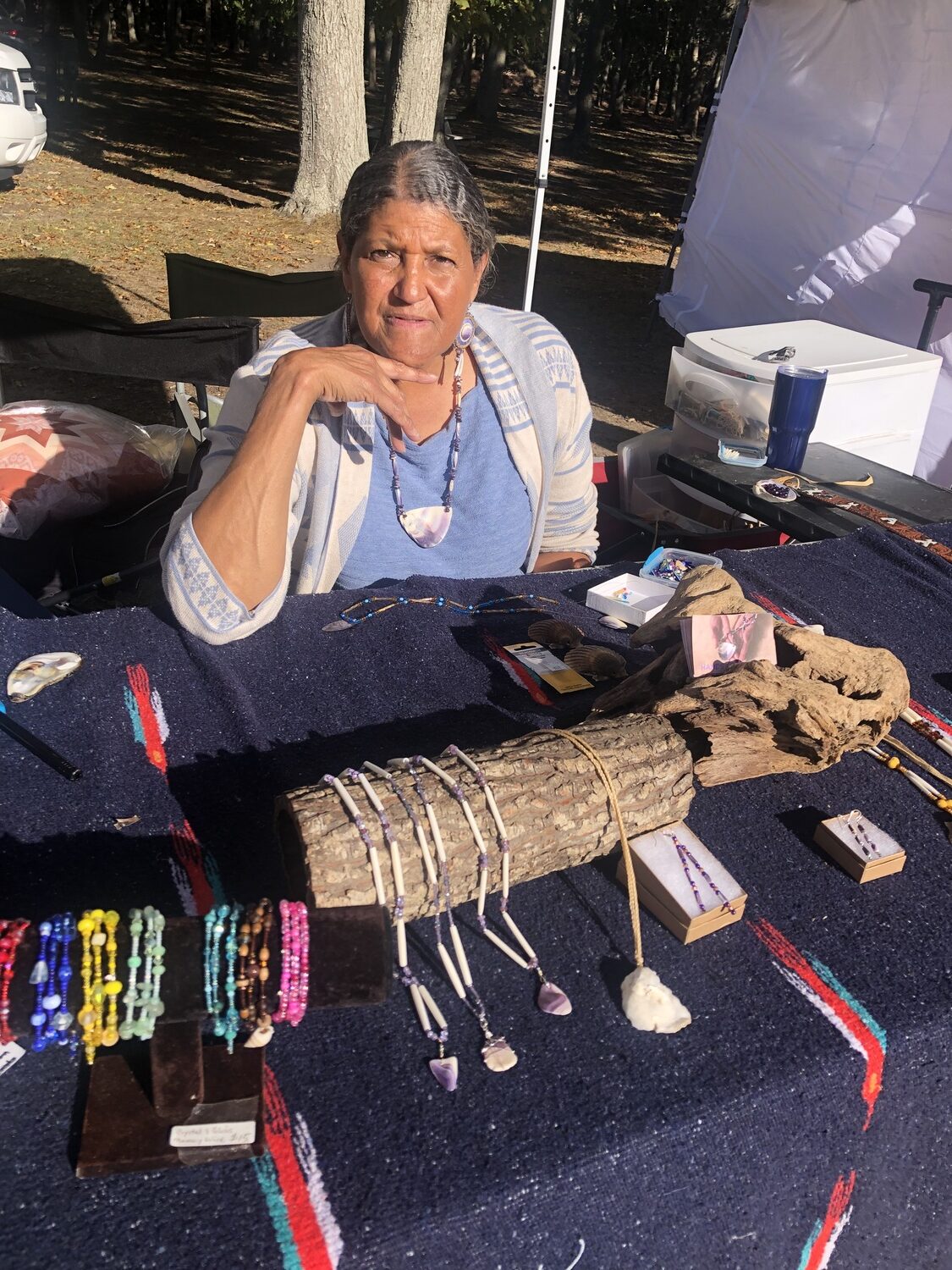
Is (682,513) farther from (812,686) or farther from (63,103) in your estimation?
(63,103)

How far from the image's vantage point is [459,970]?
107 cm

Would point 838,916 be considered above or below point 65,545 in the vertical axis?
above

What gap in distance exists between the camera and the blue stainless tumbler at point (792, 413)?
2732 millimetres

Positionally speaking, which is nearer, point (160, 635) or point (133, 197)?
point (160, 635)

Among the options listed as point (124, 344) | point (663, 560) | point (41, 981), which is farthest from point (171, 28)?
point (41, 981)

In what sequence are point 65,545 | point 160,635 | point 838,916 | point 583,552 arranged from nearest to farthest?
1. point 838,916
2. point 160,635
3. point 583,552
4. point 65,545

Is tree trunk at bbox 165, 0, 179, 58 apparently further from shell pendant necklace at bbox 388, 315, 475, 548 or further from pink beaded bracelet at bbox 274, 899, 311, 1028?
pink beaded bracelet at bbox 274, 899, 311, 1028

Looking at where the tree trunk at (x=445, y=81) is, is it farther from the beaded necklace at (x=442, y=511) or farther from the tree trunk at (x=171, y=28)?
the tree trunk at (x=171, y=28)

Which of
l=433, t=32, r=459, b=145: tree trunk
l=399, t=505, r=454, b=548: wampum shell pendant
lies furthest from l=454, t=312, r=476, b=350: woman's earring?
l=433, t=32, r=459, b=145: tree trunk

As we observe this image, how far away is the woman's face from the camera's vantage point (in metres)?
1.82

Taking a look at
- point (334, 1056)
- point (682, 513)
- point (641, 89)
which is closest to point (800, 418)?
point (682, 513)

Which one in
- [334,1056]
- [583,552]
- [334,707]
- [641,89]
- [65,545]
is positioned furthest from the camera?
[641,89]

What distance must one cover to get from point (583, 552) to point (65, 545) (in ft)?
4.73

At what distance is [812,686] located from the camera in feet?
4.33
